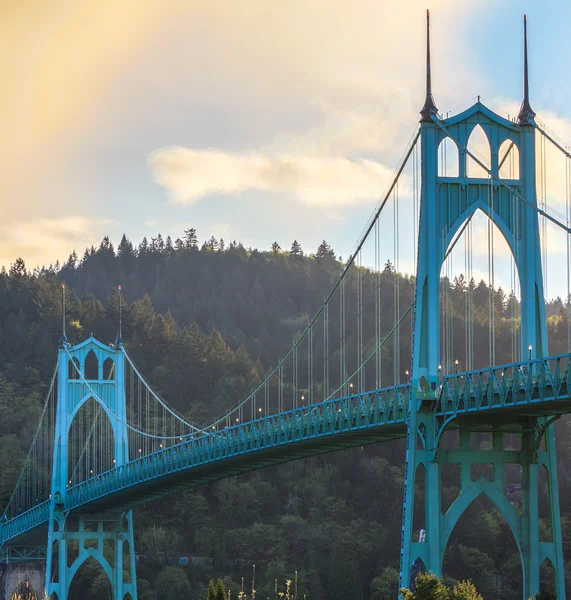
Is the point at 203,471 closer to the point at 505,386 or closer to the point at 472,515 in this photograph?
the point at 505,386

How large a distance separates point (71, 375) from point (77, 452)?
4.23 m

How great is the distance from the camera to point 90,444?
86.0 m

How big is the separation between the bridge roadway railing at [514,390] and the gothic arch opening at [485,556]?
38886mm

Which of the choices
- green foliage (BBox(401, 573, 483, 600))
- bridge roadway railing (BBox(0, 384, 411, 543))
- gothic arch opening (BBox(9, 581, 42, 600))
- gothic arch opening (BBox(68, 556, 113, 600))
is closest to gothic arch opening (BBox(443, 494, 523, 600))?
gothic arch opening (BBox(68, 556, 113, 600))

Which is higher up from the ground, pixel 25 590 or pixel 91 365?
pixel 91 365

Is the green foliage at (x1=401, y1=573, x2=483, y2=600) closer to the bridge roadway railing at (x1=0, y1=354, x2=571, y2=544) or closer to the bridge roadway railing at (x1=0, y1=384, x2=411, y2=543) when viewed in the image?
the bridge roadway railing at (x1=0, y1=354, x2=571, y2=544)

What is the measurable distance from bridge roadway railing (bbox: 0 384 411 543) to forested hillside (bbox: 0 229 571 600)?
9.66 metres

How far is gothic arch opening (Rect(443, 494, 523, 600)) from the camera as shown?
→ 7925 cm

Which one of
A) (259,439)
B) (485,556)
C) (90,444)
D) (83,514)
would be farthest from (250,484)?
(259,439)

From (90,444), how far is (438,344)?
4714 centimetres

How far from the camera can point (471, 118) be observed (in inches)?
1692

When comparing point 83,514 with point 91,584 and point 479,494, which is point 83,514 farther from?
point 479,494

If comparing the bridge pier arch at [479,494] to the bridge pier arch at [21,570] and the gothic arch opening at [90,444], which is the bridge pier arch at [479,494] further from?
the bridge pier arch at [21,570]

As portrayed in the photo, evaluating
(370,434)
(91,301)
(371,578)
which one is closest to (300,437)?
(370,434)
